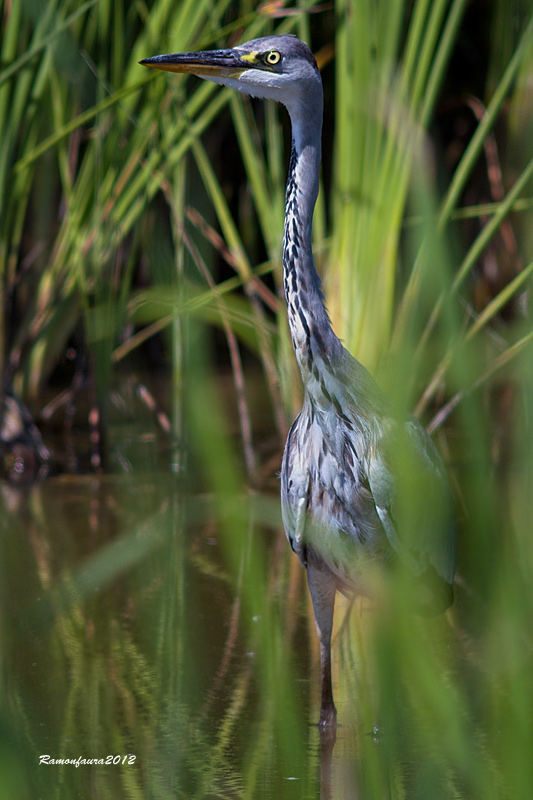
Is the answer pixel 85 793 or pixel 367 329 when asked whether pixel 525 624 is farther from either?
pixel 367 329

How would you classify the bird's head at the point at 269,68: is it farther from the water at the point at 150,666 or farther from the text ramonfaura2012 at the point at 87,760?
the text ramonfaura2012 at the point at 87,760

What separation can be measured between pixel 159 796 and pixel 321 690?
0.59 metres

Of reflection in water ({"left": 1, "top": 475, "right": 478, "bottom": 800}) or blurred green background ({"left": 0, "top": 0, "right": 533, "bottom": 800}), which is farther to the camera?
reflection in water ({"left": 1, "top": 475, "right": 478, "bottom": 800})

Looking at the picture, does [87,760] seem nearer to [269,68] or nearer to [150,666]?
[150,666]

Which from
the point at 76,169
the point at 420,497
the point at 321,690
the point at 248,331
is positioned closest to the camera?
the point at 420,497

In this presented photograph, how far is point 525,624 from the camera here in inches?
47.4

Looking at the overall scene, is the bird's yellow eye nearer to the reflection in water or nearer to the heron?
the heron

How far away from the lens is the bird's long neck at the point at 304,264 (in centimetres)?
249

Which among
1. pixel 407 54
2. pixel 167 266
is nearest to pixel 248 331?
pixel 167 266

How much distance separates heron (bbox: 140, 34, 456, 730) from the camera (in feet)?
8.29

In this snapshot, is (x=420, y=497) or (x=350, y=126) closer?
(x=420, y=497)

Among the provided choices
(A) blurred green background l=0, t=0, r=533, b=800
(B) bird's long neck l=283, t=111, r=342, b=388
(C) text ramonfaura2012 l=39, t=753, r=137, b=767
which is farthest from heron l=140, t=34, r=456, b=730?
(C) text ramonfaura2012 l=39, t=753, r=137, b=767

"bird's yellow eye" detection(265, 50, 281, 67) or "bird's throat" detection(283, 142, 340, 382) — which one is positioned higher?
"bird's yellow eye" detection(265, 50, 281, 67)

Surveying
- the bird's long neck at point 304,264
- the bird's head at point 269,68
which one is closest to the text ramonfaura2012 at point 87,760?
the bird's long neck at point 304,264
